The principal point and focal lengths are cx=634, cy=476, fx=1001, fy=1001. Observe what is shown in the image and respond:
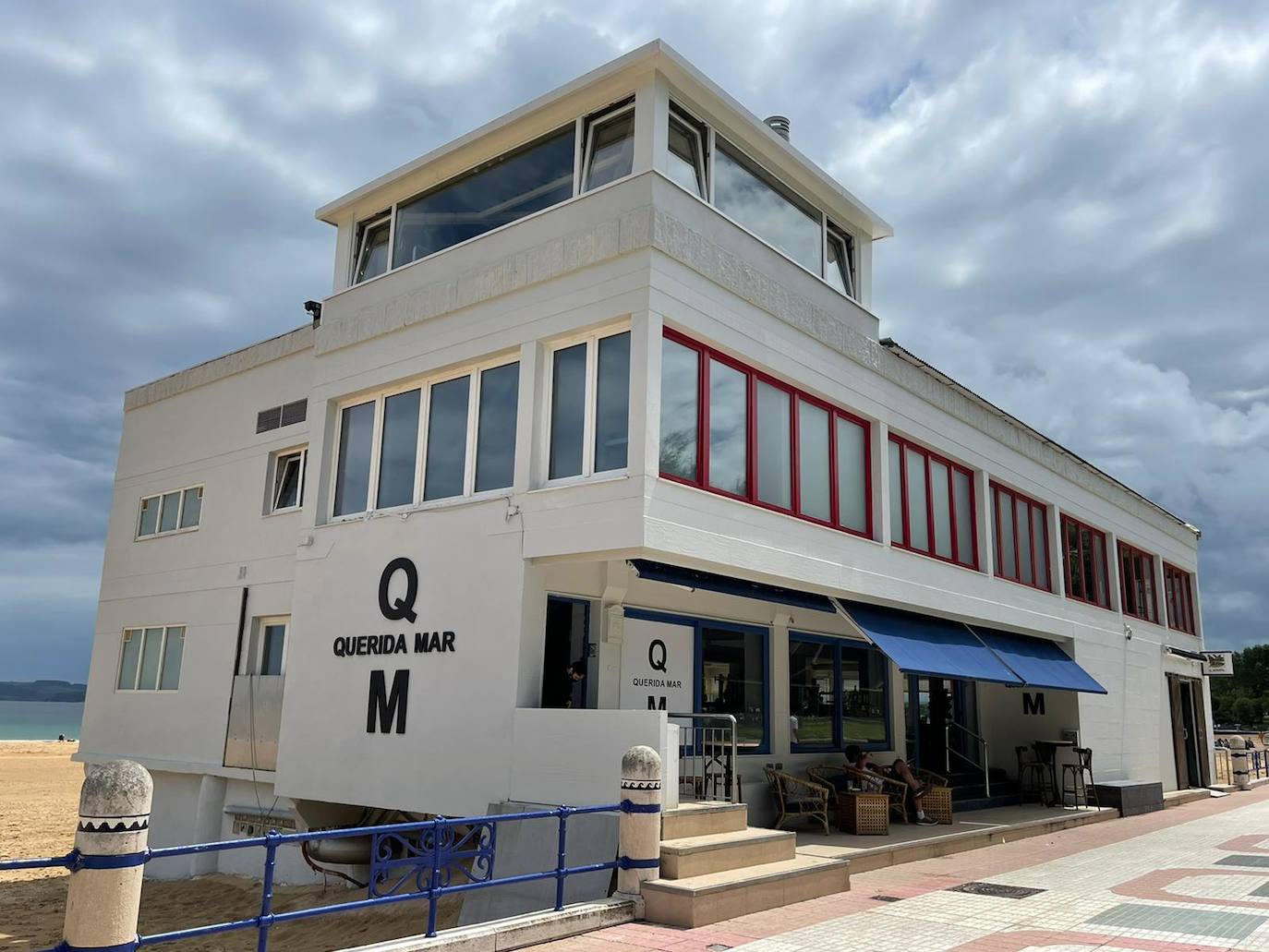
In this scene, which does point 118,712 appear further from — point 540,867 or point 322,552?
point 540,867

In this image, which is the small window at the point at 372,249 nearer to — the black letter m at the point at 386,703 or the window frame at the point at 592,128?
the window frame at the point at 592,128

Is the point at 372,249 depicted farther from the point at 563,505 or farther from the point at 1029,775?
the point at 1029,775

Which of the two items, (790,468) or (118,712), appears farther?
(118,712)

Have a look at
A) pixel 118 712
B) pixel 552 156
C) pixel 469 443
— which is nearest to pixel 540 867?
pixel 469 443

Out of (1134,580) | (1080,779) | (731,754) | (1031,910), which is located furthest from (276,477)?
(1134,580)

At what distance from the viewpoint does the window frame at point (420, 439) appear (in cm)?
1249

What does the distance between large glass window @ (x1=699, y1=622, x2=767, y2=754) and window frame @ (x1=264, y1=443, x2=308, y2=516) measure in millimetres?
7051

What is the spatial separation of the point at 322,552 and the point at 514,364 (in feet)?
13.3

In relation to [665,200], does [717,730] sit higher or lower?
lower

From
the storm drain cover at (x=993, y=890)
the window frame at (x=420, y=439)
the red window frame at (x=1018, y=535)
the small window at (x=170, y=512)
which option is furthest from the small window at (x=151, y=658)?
the red window frame at (x=1018, y=535)

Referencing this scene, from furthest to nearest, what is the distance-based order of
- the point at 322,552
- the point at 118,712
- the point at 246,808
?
the point at 118,712
the point at 246,808
the point at 322,552

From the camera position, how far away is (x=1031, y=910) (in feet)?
30.9

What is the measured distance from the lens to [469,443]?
1262 centimetres

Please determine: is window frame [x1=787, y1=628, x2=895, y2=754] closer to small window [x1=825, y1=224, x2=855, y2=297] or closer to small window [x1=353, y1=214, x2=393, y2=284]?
small window [x1=825, y1=224, x2=855, y2=297]
